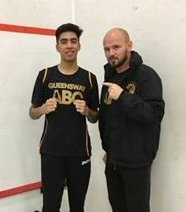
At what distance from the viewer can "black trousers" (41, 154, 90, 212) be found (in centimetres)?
188

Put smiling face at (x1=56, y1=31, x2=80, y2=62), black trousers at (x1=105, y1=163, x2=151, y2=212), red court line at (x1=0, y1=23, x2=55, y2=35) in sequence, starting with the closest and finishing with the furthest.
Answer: black trousers at (x1=105, y1=163, x2=151, y2=212) < smiling face at (x1=56, y1=31, x2=80, y2=62) < red court line at (x1=0, y1=23, x2=55, y2=35)

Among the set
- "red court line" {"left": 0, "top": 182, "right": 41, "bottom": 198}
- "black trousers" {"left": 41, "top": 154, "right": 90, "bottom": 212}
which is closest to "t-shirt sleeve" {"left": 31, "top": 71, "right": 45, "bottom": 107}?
"black trousers" {"left": 41, "top": 154, "right": 90, "bottom": 212}

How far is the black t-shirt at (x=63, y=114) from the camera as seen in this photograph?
1.86m

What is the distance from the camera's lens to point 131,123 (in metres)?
1.70

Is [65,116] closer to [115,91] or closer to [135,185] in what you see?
[115,91]

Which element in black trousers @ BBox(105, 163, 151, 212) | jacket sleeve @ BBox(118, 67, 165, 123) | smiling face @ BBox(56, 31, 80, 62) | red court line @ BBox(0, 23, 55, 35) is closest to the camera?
jacket sleeve @ BBox(118, 67, 165, 123)

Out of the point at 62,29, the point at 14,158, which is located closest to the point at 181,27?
the point at 62,29

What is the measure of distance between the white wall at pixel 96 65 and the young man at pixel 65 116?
1.08 ft

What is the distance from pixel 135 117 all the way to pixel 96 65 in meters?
0.83

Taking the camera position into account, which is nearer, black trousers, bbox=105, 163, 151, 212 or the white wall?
black trousers, bbox=105, 163, 151, 212

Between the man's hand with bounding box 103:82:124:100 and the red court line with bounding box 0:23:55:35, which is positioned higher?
the red court line with bounding box 0:23:55:35

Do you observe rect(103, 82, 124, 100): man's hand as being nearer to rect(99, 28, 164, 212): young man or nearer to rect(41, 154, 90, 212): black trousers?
rect(99, 28, 164, 212): young man

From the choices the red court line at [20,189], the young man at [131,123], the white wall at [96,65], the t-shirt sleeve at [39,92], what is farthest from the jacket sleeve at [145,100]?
the red court line at [20,189]

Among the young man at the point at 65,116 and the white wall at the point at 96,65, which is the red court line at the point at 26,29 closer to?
the white wall at the point at 96,65
